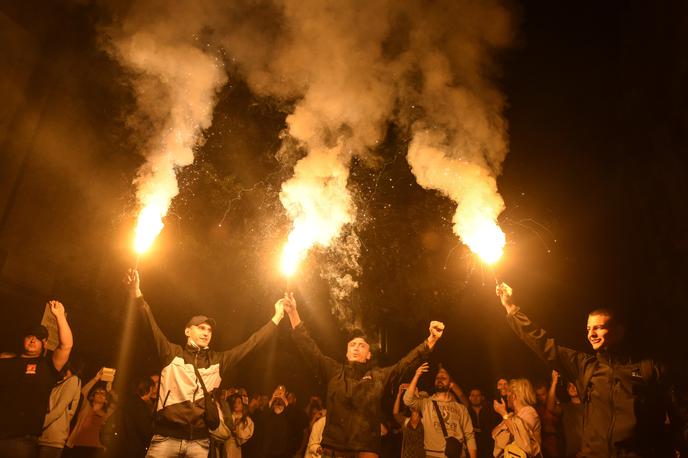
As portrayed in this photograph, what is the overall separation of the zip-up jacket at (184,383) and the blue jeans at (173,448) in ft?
0.16

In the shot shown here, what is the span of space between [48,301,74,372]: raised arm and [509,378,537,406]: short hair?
5.74 meters

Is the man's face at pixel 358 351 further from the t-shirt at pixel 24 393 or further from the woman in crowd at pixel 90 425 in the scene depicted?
the woman in crowd at pixel 90 425

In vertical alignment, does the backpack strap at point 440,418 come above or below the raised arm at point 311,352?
below

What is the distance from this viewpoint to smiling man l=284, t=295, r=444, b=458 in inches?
216

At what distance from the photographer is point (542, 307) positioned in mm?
14148

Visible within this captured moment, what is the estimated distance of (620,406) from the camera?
4223 mm

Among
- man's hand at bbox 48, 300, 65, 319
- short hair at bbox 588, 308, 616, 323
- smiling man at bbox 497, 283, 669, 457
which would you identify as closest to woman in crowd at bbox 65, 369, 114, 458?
man's hand at bbox 48, 300, 65, 319

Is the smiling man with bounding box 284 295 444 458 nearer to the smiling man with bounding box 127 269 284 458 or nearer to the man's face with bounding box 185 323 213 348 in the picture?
the smiling man with bounding box 127 269 284 458

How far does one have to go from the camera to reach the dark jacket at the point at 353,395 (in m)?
5.51

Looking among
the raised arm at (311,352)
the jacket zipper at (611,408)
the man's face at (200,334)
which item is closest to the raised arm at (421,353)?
the raised arm at (311,352)

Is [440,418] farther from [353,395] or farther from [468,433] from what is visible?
[353,395]

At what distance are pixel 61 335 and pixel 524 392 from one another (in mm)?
5932

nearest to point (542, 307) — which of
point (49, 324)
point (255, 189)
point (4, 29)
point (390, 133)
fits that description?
point (390, 133)

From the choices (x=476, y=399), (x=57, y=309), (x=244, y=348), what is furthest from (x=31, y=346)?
(x=476, y=399)
